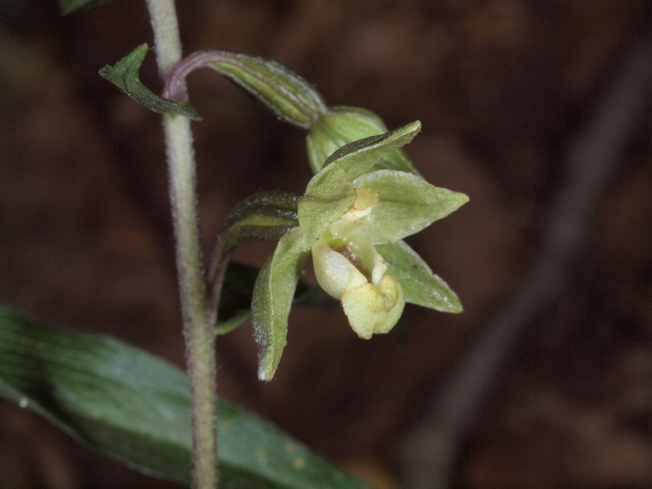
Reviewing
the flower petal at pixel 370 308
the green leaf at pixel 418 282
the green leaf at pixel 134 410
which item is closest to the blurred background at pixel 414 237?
the green leaf at pixel 134 410

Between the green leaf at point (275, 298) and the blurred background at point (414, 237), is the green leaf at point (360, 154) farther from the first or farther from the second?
the blurred background at point (414, 237)

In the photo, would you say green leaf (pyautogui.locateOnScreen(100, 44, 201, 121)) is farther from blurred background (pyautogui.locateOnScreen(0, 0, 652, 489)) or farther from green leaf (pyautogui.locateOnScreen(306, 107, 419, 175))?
blurred background (pyautogui.locateOnScreen(0, 0, 652, 489))

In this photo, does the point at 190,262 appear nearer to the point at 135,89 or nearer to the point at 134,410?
the point at 135,89

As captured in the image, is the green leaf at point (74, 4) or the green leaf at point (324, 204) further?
the green leaf at point (74, 4)

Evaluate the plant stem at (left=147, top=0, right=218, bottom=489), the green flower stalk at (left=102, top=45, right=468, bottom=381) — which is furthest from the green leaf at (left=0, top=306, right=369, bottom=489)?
the green flower stalk at (left=102, top=45, right=468, bottom=381)

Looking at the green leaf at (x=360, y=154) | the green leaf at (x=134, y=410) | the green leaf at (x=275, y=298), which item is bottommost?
the green leaf at (x=134, y=410)

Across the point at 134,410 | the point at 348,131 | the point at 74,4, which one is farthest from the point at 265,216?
the point at 134,410
